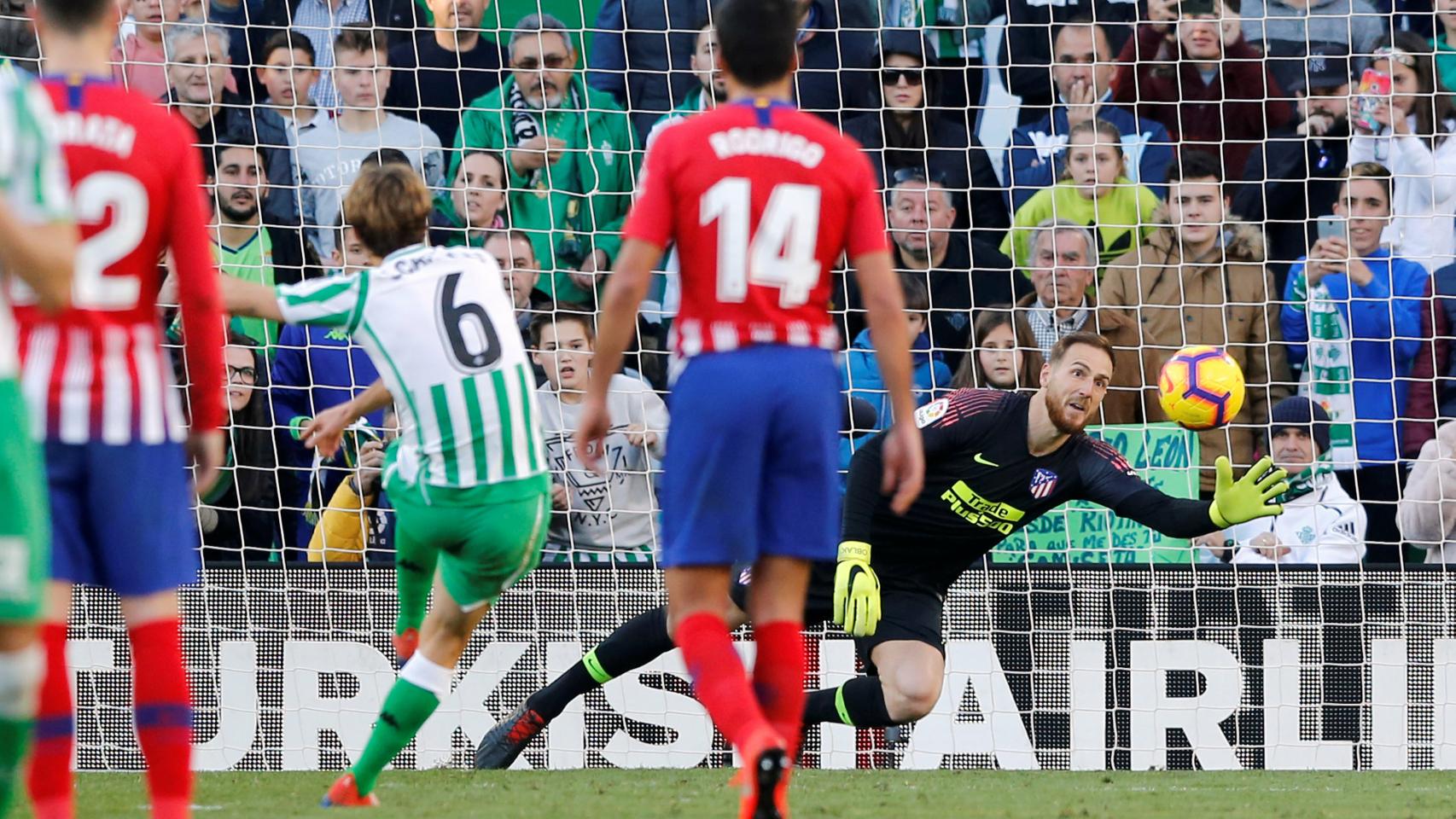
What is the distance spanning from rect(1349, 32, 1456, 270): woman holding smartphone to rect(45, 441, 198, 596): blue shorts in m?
6.83

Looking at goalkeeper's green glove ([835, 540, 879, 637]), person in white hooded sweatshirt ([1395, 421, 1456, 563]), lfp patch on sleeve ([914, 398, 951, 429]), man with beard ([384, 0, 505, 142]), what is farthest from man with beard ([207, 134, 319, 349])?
person in white hooded sweatshirt ([1395, 421, 1456, 563])

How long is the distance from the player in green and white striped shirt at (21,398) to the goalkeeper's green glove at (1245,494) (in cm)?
408

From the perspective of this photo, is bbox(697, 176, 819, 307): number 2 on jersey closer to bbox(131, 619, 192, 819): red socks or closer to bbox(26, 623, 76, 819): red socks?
bbox(131, 619, 192, 819): red socks

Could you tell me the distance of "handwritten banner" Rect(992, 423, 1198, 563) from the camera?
855 cm

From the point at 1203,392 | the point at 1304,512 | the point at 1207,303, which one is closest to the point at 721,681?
the point at 1203,392

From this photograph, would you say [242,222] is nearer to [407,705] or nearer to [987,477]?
[987,477]

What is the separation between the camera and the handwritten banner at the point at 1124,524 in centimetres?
855

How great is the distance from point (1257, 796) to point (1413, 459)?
274cm

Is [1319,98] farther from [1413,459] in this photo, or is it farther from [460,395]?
[460,395]

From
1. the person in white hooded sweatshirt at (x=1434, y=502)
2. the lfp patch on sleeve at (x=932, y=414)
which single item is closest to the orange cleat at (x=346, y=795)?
the lfp patch on sleeve at (x=932, y=414)

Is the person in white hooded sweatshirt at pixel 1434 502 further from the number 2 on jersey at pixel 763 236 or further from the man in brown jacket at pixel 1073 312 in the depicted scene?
the number 2 on jersey at pixel 763 236

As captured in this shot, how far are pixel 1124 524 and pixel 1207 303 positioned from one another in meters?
1.12

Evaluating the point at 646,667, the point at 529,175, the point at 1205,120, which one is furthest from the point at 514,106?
the point at 1205,120

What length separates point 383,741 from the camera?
16.9 ft
